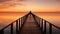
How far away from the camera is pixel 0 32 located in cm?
499

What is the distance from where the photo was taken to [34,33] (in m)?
10.9

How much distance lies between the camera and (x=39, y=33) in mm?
10805

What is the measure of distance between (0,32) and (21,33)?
18.2 feet

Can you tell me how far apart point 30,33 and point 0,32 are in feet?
19.1

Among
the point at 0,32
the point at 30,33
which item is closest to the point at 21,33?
the point at 30,33

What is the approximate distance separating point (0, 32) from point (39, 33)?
6009 millimetres

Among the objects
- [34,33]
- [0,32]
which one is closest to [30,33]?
[34,33]

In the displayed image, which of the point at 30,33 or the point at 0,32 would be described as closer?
the point at 0,32

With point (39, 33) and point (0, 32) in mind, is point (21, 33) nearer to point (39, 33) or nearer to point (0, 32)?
point (39, 33)

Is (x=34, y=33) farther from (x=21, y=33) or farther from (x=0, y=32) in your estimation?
(x=0, y=32)

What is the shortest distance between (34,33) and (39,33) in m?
0.31

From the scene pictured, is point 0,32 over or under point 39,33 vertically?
over

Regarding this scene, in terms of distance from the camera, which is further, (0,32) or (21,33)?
(21,33)

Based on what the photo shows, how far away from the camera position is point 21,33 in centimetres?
1049
